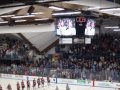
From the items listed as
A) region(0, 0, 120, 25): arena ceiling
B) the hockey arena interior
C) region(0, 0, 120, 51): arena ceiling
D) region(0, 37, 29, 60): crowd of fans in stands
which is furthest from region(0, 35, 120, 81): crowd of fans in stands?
region(0, 0, 120, 25): arena ceiling

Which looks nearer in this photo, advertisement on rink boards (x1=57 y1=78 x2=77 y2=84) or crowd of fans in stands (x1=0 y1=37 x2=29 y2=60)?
advertisement on rink boards (x1=57 y1=78 x2=77 y2=84)

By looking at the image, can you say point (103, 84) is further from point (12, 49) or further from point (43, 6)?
point (12, 49)

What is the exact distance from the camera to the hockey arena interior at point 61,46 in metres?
14.1

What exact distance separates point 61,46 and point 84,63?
4.98m

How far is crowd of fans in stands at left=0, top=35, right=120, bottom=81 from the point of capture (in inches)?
788

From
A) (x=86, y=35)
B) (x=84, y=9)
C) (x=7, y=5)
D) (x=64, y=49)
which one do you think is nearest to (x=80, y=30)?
(x=86, y=35)

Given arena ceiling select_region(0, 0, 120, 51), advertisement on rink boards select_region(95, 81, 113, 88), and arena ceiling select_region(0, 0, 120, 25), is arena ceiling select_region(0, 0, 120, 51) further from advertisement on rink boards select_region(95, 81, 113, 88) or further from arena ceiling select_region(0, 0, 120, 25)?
advertisement on rink boards select_region(95, 81, 113, 88)

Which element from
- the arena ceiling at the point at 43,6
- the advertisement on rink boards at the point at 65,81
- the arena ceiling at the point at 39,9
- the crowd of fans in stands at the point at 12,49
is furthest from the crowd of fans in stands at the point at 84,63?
the arena ceiling at the point at 43,6

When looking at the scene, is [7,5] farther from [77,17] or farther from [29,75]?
[29,75]

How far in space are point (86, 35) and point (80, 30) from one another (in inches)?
14.1

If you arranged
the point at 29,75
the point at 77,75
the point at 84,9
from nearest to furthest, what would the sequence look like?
the point at 84,9 < the point at 77,75 < the point at 29,75

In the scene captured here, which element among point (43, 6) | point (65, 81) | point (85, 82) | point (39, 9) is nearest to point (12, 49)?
point (65, 81)

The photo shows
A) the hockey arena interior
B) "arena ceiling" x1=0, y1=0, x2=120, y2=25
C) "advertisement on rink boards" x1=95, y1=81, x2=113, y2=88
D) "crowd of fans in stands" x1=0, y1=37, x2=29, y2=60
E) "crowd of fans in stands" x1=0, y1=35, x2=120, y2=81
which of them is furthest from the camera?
"crowd of fans in stands" x1=0, y1=37, x2=29, y2=60

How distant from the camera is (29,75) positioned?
22.6m
